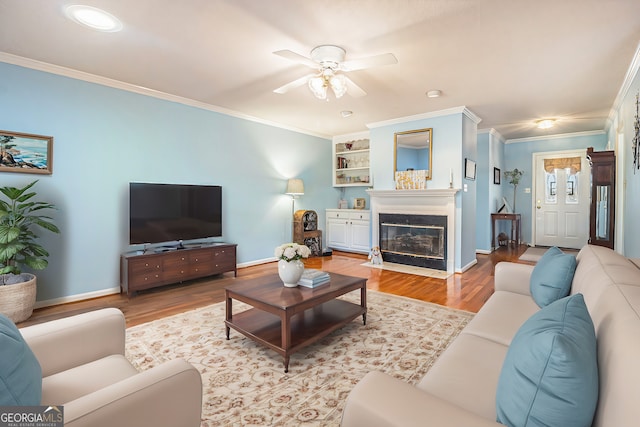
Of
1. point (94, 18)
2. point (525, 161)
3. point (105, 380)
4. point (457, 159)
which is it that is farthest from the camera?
point (525, 161)

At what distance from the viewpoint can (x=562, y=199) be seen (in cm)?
679

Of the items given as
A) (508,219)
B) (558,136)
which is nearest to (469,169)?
(508,219)

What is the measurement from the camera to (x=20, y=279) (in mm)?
2910

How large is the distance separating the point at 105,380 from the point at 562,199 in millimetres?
8334

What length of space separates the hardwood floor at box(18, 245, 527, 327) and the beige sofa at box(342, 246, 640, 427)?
1749mm

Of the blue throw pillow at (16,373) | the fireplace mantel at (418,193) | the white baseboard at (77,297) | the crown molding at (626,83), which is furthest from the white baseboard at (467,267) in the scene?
the blue throw pillow at (16,373)

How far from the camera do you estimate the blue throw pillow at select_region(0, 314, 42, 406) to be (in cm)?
81

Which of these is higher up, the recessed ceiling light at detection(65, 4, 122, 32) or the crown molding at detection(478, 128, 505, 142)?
the crown molding at detection(478, 128, 505, 142)

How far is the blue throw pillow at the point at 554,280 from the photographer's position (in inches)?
71.7

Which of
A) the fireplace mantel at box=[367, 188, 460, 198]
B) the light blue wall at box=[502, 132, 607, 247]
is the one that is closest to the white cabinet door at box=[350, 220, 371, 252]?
the fireplace mantel at box=[367, 188, 460, 198]

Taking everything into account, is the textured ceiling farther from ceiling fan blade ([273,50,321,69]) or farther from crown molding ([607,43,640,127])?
ceiling fan blade ([273,50,321,69])

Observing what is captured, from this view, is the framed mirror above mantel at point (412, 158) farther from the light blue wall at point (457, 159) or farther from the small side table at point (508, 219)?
the small side table at point (508, 219)

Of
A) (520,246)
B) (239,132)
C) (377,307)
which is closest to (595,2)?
(377,307)

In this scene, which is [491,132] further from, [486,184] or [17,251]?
[17,251]
